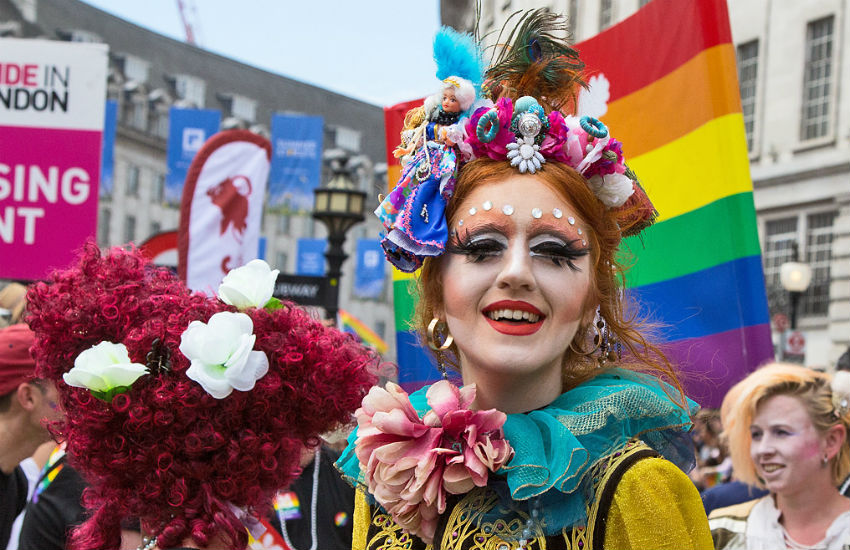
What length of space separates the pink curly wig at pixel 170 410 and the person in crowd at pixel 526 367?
182 millimetres

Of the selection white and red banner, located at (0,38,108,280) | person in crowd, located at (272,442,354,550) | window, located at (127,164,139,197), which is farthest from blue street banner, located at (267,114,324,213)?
window, located at (127,164,139,197)

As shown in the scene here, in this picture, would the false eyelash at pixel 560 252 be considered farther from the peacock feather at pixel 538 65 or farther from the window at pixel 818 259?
the window at pixel 818 259

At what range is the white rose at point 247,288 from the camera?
95.1 inches

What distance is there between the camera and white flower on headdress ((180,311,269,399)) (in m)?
2.21

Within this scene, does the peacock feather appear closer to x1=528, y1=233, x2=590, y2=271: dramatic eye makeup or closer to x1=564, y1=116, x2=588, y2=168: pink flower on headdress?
x1=564, y1=116, x2=588, y2=168: pink flower on headdress

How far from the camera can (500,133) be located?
8.08 ft

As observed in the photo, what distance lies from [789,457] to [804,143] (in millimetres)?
17049

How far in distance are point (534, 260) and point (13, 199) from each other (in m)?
4.41

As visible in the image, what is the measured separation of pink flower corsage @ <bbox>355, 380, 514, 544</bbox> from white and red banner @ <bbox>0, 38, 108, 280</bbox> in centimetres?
394

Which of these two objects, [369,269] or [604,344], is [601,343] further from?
[369,269]

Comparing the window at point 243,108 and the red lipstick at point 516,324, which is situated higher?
the window at point 243,108

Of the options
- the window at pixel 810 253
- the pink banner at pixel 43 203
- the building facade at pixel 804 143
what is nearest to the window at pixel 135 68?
the building facade at pixel 804 143

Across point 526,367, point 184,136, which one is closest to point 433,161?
point 526,367

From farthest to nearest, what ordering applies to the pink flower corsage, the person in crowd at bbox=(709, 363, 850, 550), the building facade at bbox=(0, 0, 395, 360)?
the building facade at bbox=(0, 0, 395, 360) < the person in crowd at bbox=(709, 363, 850, 550) < the pink flower corsage
